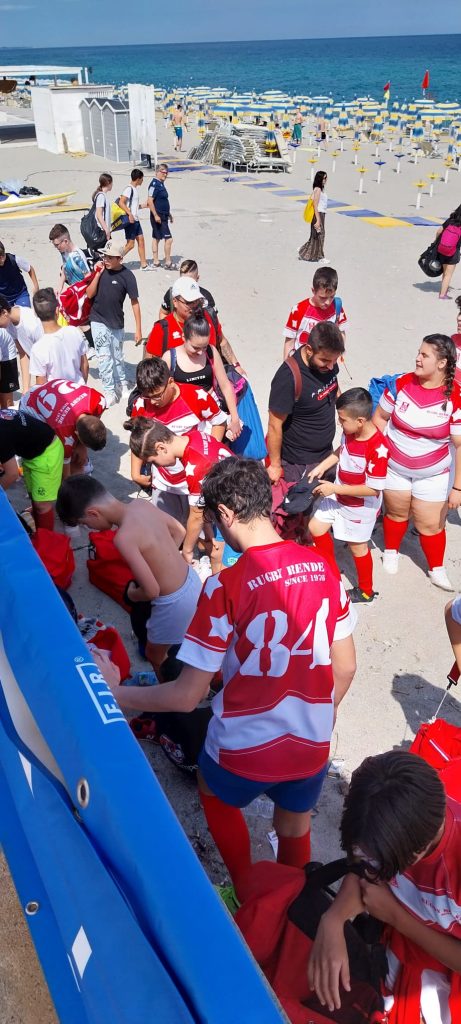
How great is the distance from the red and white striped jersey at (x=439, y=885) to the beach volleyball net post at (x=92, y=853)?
776 mm

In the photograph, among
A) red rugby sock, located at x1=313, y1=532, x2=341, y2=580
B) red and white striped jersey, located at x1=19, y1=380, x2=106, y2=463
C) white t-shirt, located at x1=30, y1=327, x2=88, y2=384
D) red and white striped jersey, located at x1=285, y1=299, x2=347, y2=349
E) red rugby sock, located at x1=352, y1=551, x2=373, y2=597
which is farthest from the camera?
red and white striped jersey, located at x1=285, y1=299, x2=347, y2=349

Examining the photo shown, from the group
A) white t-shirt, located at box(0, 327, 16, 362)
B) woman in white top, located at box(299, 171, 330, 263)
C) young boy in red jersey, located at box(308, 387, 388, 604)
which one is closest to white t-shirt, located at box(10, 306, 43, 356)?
white t-shirt, located at box(0, 327, 16, 362)

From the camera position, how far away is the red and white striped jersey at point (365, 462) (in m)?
4.07

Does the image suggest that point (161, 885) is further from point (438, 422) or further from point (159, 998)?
point (438, 422)

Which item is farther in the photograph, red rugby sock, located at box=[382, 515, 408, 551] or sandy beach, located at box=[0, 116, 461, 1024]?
red rugby sock, located at box=[382, 515, 408, 551]

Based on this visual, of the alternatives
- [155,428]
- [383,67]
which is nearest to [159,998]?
[155,428]

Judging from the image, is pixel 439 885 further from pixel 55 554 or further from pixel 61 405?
pixel 61 405

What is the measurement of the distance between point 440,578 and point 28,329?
13.0ft

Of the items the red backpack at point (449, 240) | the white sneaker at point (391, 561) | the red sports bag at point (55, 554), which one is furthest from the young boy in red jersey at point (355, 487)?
the red backpack at point (449, 240)

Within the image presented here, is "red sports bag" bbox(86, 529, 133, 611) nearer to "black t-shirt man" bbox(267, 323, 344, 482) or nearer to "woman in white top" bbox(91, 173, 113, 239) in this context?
"black t-shirt man" bbox(267, 323, 344, 482)

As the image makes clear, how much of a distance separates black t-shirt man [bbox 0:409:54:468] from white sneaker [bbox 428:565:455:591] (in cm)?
276

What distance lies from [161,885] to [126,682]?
246cm

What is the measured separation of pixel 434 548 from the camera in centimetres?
468

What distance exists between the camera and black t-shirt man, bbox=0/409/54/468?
14.1 ft
